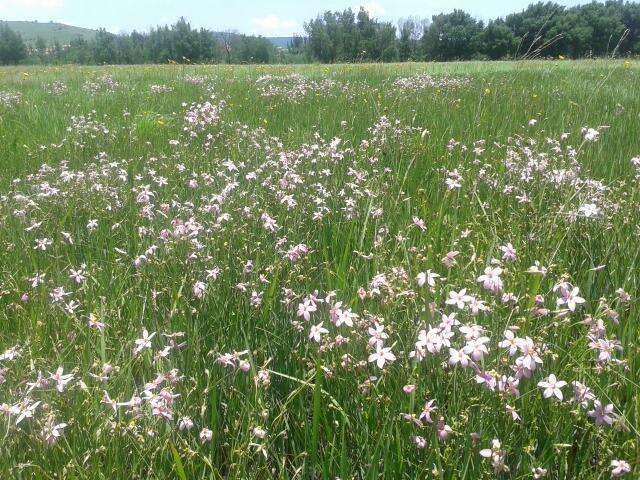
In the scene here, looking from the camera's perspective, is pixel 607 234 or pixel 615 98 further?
A: pixel 615 98

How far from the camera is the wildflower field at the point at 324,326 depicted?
159 cm

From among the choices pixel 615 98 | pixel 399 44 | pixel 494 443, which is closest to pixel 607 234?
pixel 494 443

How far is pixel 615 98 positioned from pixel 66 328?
8.53 meters

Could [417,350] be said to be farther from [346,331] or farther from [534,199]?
[534,199]

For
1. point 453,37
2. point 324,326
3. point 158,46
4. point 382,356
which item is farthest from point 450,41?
point 382,356

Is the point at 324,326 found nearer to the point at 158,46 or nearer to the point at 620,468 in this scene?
the point at 620,468

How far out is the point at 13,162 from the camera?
5523mm

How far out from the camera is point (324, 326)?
2.19 meters

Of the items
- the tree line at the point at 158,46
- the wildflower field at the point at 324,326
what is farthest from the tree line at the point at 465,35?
the wildflower field at the point at 324,326

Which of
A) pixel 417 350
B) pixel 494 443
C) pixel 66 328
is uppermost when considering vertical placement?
pixel 417 350

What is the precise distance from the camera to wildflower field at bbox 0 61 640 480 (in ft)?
5.22

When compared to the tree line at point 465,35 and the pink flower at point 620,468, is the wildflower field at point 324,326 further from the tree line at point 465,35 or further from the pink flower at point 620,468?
the tree line at point 465,35

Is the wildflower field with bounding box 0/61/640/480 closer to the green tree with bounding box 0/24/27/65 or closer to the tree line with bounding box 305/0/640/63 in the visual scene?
the tree line with bounding box 305/0/640/63

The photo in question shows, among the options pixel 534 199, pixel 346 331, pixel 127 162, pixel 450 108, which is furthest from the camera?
pixel 450 108
